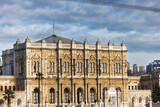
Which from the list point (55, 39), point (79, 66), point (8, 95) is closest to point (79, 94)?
point (79, 66)

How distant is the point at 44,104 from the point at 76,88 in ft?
23.0

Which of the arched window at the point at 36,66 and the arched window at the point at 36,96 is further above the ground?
the arched window at the point at 36,66

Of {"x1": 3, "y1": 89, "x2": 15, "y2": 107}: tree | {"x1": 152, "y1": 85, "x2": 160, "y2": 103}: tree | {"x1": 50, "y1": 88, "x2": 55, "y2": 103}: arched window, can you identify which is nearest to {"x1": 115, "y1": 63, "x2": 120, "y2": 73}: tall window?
{"x1": 152, "y1": 85, "x2": 160, "y2": 103}: tree

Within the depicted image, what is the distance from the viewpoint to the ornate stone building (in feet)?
229

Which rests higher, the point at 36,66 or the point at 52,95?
the point at 36,66

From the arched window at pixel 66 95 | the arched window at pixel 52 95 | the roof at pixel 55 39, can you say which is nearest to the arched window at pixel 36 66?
the arched window at pixel 52 95

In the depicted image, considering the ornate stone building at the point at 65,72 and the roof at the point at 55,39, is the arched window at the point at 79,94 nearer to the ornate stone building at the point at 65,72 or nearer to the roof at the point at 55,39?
the ornate stone building at the point at 65,72

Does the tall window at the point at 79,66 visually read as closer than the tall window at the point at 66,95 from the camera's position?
No

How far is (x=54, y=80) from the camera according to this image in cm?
7169

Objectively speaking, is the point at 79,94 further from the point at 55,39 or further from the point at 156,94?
the point at 156,94

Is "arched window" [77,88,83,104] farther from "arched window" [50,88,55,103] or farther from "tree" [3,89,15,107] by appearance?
"tree" [3,89,15,107]

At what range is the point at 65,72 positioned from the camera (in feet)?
238

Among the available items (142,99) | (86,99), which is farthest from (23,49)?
(142,99)

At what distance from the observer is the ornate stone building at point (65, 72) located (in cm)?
6994
